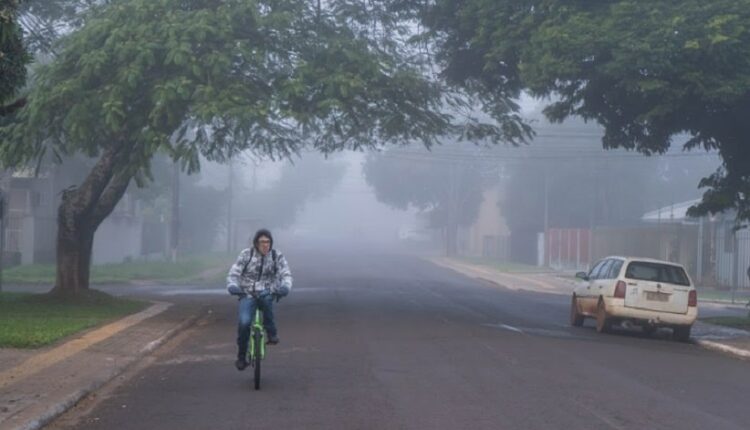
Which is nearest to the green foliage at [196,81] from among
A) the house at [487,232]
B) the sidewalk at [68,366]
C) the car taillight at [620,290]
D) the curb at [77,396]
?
the sidewalk at [68,366]

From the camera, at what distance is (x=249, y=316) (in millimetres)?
12641

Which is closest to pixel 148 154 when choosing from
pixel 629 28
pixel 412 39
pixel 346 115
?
pixel 346 115

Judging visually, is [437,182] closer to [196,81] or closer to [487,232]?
[487,232]

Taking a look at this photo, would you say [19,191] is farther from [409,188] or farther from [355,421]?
[409,188]

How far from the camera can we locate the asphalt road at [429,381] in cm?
1059

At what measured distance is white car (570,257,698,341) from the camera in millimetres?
20688

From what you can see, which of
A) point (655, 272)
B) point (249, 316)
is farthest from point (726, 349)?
point (249, 316)

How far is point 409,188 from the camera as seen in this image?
88.9 metres

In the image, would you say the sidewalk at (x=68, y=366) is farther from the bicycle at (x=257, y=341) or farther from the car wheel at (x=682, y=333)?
the car wheel at (x=682, y=333)

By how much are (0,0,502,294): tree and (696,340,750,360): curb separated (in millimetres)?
7507

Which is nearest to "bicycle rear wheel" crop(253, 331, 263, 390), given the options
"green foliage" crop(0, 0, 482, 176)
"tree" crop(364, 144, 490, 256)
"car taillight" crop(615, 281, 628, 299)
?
"green foliage" crop(0, 0, 482, 176)

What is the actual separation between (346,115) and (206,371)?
9.83 m

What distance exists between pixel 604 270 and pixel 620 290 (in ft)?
5.57

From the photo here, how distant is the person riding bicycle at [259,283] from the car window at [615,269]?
10059 millimetres
